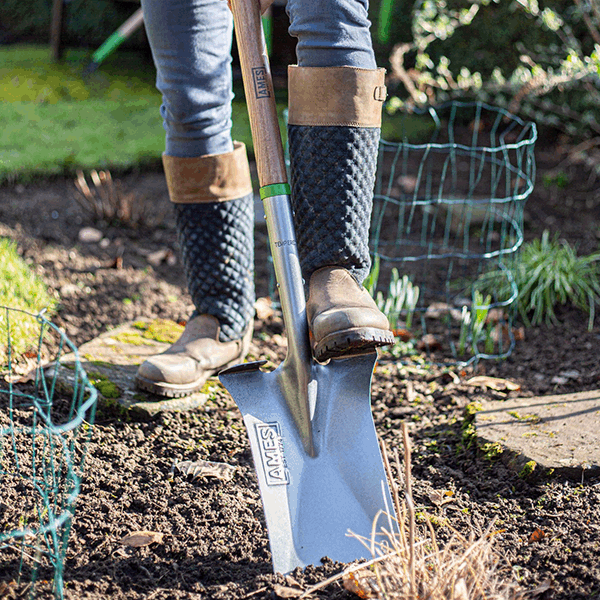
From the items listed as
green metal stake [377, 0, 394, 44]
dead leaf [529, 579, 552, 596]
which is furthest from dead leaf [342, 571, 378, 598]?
green metal stake [377, 0, 394, 44]

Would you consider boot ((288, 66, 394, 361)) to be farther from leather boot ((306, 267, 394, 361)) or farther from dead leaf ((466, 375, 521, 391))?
dead leaf ((466, 375, 521, 391))

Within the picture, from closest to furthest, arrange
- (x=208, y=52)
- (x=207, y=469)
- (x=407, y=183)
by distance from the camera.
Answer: (x=207, y=469)
(x=208, y=52)
(x=407, y=183)

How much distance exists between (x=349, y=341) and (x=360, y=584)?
0.45 metres

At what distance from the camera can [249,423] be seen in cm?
136

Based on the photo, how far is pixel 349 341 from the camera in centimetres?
132

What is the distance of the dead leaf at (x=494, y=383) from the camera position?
1992 millimetres

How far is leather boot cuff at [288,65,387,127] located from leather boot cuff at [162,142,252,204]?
382 millimetres

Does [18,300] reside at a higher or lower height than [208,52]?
lower

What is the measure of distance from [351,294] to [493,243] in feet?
6.80

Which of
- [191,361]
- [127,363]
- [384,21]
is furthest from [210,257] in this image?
[384,21]

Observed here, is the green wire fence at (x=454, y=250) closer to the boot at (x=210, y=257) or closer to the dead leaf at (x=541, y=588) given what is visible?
the boot at (x=210, y=257)

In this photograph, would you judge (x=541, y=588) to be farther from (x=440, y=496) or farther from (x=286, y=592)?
(x=286, y=592)

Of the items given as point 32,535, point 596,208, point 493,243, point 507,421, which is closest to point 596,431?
point 507,421

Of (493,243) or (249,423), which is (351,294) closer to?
(249,423)
